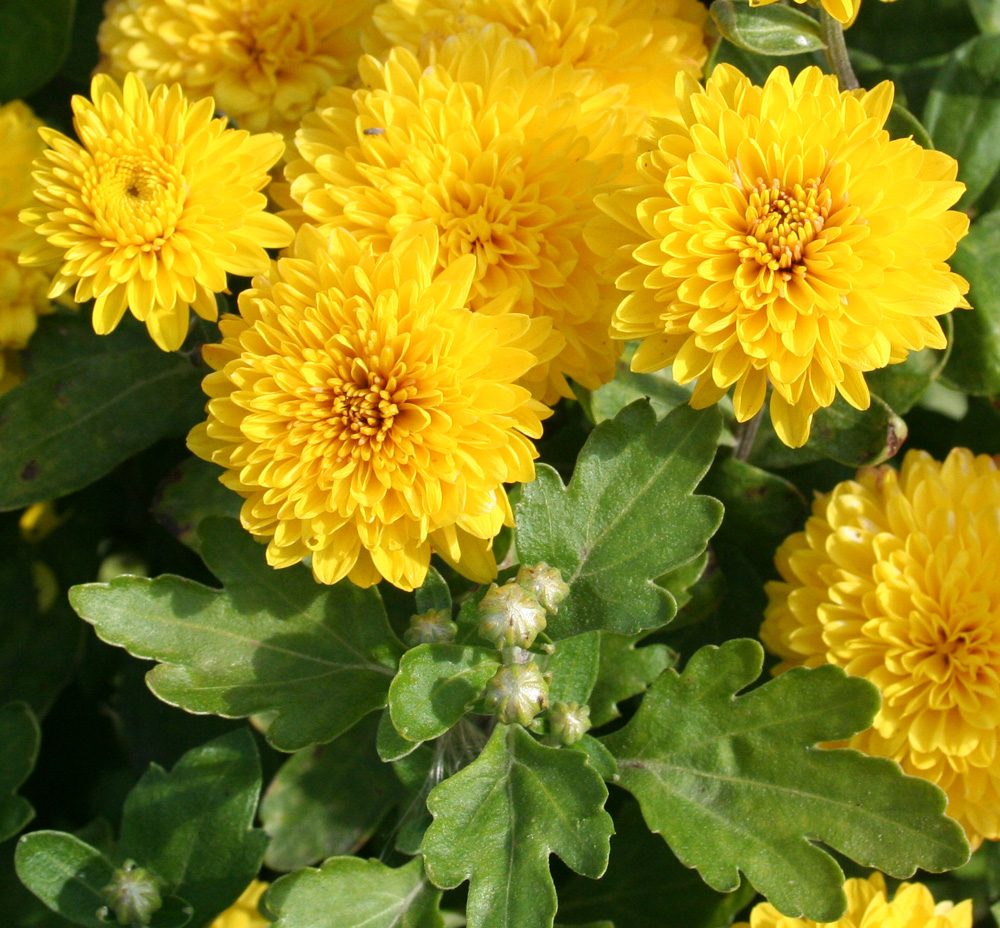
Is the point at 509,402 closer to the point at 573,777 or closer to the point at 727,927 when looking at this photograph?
the point at 573,777

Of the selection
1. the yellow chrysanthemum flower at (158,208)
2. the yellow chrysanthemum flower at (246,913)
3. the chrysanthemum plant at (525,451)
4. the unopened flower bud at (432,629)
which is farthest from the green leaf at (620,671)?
the yellow chrysanthemum flower at (158,208)

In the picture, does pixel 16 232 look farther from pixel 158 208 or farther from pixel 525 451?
pixel 525 451

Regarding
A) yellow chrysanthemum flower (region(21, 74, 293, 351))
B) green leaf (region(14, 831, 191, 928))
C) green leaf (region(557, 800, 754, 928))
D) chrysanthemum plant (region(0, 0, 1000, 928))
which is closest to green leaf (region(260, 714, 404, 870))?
chrysanthemum plant (region(0, 0, 1000, 928))

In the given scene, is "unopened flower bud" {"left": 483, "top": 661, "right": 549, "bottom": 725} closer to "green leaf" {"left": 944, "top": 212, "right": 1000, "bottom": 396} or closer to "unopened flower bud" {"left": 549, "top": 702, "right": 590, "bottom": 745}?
"unopened flower bud" {"left": 549, "top": 702, "right": 590, "bottom": 745}

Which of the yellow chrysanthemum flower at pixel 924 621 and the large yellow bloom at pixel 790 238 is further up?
the large yellow bloom at pixel 790 238

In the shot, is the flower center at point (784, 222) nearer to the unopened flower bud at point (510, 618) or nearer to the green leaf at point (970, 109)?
the unopened flower bud at point (510, 618)

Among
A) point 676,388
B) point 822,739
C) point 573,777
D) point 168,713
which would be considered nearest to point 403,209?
point 676,388

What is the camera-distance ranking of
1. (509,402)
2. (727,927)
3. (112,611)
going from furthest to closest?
(727,927) < (112,611) < (509,402)
